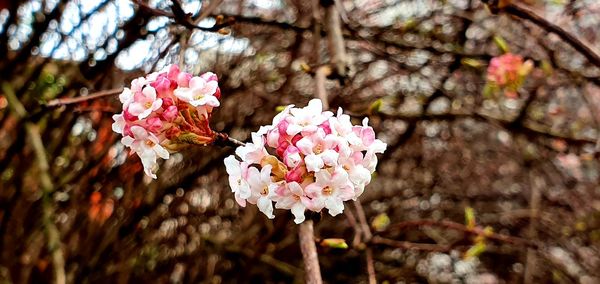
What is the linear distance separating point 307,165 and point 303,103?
9.76ft

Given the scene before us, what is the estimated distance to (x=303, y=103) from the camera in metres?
4.16

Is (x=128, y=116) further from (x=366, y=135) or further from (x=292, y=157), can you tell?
(x=366, y=135)

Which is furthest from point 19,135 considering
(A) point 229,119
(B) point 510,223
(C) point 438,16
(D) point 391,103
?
(B) point 510,223

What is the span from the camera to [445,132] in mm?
4805

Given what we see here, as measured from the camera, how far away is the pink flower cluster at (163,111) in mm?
1326

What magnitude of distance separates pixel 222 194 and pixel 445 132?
1580mm

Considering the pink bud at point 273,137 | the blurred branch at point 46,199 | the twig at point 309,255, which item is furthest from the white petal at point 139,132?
the blurred branch at point 46,199

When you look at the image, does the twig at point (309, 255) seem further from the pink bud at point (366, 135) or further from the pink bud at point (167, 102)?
the pink bud at point (167, 102)

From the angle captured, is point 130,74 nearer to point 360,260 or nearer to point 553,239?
point 360,260

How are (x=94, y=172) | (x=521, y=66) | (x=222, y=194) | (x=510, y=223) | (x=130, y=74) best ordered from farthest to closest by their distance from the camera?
(x=510, y=223) → (x=222, y=194) → (x=94, y=172) → (x=130, y=74) → (x=521, y=66)

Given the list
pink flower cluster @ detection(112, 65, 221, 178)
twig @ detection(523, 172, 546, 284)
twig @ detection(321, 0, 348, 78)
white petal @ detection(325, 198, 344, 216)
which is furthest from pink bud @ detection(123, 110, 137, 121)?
twig @ detection(523, 172, 546, 284)

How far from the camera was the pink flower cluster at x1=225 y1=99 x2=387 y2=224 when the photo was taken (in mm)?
1216

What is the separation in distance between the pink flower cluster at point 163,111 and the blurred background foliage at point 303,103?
1.64 m

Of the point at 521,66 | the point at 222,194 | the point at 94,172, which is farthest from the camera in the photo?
the point at 222,194
